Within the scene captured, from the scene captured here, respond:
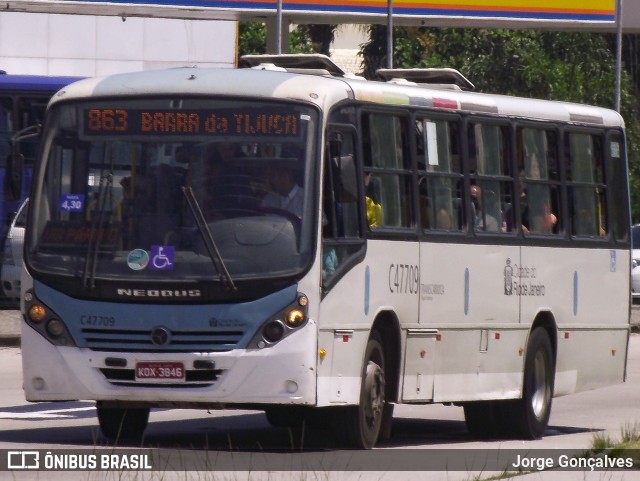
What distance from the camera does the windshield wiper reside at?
11438 mm

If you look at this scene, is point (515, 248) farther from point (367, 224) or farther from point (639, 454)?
point (639, 454)

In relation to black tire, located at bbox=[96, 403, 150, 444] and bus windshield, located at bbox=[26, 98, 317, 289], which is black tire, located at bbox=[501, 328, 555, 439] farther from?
bus windshield, located at bbox=[26, 98, 317, 289]

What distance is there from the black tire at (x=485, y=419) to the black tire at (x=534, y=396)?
9 cm

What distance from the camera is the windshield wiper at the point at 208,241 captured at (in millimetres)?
11438

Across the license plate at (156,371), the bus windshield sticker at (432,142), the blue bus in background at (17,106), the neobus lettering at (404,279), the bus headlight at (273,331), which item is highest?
the blue bus in background at (17,106)

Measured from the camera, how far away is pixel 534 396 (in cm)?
1470

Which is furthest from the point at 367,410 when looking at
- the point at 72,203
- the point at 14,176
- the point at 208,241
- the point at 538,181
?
the point at 538,181

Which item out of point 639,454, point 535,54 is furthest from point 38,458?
point 535,54

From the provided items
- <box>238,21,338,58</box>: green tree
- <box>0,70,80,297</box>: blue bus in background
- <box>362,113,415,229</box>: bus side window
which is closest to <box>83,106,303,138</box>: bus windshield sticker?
<box>362,113,415,229</box>: bus side window

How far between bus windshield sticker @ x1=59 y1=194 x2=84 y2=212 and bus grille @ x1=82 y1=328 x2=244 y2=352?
0.92 m

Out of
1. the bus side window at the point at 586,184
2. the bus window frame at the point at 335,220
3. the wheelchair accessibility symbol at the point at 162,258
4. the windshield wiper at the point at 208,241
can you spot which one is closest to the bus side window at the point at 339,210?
the bus window frame at the point at 335,220

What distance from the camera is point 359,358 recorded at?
12.0 m

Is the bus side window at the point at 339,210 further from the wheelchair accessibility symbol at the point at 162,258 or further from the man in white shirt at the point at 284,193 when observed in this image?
the wheelchair accessibility symbol at the point at 162,258

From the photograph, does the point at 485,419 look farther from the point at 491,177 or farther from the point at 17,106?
the point at 17,106
